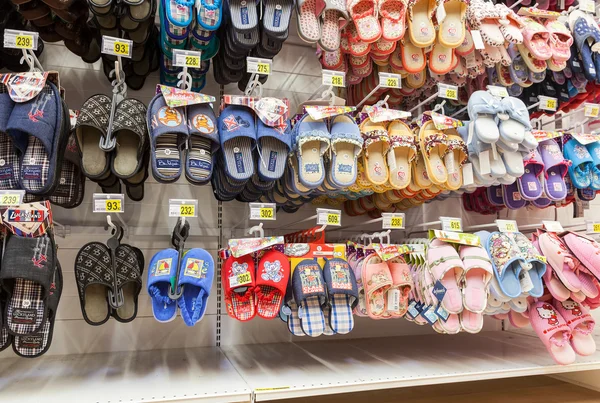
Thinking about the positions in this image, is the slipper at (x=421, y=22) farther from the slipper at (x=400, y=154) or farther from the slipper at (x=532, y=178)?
the slipper at (x=532, y=178)

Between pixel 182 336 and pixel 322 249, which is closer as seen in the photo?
pixel 322 249

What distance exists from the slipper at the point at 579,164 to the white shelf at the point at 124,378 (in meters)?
1.94

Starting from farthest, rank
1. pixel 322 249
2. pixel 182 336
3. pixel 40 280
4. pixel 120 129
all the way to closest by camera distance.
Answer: pixel 182 336 → pixel 322 249 → pixel 120 129 → pixel 40 280

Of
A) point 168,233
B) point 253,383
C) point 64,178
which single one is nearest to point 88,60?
point 64,178

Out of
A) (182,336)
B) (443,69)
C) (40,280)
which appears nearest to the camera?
(40,280)

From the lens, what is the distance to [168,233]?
2309mm

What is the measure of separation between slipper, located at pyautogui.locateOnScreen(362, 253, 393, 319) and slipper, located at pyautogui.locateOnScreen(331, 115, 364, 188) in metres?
0.37

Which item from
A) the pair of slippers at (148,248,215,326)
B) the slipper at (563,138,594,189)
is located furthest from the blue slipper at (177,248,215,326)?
the slipper at (563,138,594,189)

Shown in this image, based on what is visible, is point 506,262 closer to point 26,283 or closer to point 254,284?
point 254,284

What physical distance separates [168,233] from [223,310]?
0.50 m

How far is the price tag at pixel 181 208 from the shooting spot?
64.2 inches

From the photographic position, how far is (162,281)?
1.70 meters

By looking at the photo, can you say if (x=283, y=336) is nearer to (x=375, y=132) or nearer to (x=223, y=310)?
(x=223, y=310)

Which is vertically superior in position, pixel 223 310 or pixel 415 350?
pixel 223 310
